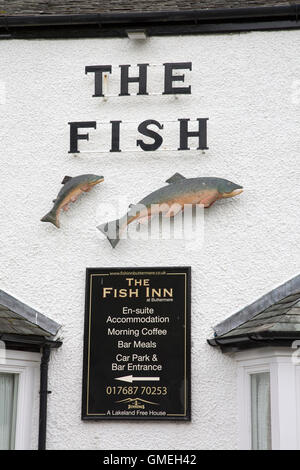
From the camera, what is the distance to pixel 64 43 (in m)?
9.35

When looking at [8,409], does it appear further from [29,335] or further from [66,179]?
[66,179]

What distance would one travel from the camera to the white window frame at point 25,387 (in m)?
8.23

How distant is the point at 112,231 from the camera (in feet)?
28.6

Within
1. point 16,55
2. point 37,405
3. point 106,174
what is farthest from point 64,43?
point 37,405

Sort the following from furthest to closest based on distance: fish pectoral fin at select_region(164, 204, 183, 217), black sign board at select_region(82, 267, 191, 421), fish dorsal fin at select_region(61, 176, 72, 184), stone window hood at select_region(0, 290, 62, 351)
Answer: fish dorsal fin at select_region(61, 176, 72, 184)
fish pectoral fin at select_region(164, 204, 183, 217)
black sign board at select_region(82, 267, 191, 421)
stone window hood at select_region(0, 290, 62, 351)

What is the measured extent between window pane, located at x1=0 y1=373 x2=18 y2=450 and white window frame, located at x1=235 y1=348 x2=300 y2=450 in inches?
87.5

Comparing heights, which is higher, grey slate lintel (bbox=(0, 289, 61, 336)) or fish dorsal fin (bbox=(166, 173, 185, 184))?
fish dorsal fin (bbox=(166, 173, 185, 184))

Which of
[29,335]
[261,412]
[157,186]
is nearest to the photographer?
[261,412]

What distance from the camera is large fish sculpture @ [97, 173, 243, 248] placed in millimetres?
8562

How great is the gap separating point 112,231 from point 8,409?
2.07m

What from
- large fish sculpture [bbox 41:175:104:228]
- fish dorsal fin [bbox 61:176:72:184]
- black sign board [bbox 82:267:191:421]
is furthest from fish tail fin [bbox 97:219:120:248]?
fish dorsal fin [bbox 61:176:72:184]

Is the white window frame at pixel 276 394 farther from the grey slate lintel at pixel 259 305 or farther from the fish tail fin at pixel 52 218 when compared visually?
the fish tail fin at pixel 52 218

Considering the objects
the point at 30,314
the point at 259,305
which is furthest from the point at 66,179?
the point at 259,305

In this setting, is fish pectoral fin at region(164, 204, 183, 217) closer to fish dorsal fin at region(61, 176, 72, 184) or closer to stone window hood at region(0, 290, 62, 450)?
fish dorsal fin at region(61, 176, 72, 184)
